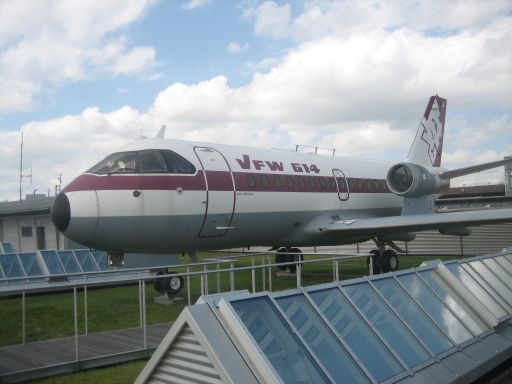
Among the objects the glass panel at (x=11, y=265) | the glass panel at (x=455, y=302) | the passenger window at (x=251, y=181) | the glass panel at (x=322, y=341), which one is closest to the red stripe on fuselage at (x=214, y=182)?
the passenger window at (x=251, y=181)

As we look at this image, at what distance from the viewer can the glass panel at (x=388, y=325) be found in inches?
204

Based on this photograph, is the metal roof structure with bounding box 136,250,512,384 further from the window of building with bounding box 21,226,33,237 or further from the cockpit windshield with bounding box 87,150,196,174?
the window of building with bounding box 21,226,33,237

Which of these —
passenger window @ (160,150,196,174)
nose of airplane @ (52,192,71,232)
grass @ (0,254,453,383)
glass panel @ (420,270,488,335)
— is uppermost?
passenger window @ (160,150,196,174)

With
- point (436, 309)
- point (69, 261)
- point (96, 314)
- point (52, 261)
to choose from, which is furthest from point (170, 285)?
point (436, 309)

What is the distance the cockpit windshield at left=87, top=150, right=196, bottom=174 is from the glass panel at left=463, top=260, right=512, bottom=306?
6.32 m

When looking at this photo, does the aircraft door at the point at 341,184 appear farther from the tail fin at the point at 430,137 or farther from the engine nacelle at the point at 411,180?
the tail fin at the point at 430,137

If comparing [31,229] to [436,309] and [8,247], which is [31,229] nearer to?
[8,247]

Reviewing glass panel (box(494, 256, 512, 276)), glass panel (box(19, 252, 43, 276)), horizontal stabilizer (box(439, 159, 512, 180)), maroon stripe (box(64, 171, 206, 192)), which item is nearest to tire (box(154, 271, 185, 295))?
maroon stripe (box(64, 171, 206, 192))

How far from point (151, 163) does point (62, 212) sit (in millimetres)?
2157

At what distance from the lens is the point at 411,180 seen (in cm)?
1692

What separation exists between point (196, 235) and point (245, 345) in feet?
27.5

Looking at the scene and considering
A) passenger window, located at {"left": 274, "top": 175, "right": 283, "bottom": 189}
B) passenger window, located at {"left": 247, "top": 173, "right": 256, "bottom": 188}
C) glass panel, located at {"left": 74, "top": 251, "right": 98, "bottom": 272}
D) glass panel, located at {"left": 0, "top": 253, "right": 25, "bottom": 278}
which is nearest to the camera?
passenger window, located at {"left": 247, "top": 173, "right": 256, "bottom": 188}

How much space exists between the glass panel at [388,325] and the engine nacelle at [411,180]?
11.6 meters

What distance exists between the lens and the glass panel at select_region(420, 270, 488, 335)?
6.68 metres
